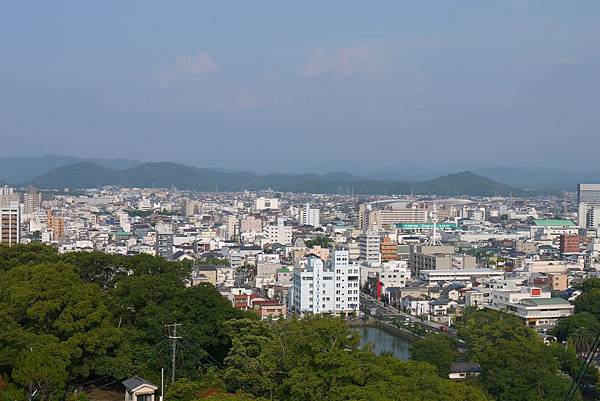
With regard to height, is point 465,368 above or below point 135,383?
below

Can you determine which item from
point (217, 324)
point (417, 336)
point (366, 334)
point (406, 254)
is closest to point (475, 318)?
point (417, 336)

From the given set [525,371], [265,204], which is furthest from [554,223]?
[525,371]

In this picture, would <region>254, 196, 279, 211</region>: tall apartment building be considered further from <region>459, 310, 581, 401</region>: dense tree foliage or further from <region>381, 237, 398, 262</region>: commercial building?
<region>459, 310, 581, 401</region>: dense tree foliage

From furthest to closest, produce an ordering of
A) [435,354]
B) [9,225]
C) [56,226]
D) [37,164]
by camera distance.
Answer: [37,164], [56,226], [9,225], [435,354]

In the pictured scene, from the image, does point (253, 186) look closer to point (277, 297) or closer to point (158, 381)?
point (277, 297)

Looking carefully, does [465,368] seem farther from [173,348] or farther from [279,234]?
[279,234]

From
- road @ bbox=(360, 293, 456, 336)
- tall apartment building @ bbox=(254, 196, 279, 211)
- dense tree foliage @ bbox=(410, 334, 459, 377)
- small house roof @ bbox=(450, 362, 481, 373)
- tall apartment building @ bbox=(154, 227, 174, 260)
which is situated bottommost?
road @ bbox=(360, 293, 456, 336)

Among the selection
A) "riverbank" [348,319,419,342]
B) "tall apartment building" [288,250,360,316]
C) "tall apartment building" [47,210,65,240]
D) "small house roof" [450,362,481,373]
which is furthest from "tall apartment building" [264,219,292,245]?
"small house roof" [450,362,481,373]
